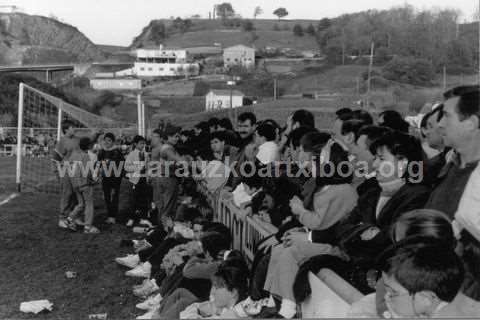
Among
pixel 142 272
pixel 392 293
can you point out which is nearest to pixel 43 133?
pixel 142 272

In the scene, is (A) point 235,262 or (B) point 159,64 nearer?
(A) point 235,262

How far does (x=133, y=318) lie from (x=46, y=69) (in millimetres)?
129649

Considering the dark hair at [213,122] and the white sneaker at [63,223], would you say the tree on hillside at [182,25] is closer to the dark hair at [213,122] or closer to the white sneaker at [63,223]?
the dark hair at [213,122]

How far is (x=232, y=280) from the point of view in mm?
4156

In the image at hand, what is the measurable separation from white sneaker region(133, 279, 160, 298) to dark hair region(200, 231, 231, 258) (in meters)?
0.98

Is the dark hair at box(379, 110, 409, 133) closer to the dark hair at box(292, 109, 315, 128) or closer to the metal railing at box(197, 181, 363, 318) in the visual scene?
the dark hair at box(292, 109, 315, 128)

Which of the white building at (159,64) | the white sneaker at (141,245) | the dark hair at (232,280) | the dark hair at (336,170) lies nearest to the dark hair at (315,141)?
the dark hair at (336,170)

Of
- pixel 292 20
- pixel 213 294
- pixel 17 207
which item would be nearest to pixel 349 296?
pixel 213 294

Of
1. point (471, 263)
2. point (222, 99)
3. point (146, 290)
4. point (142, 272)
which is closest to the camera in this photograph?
point (471, 263)

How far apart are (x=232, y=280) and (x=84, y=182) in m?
5.80

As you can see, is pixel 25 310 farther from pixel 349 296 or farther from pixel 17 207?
pixel 17 207

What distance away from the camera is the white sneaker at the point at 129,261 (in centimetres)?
723

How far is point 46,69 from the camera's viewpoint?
127m

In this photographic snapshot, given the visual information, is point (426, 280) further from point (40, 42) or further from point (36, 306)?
point (40, 42)
